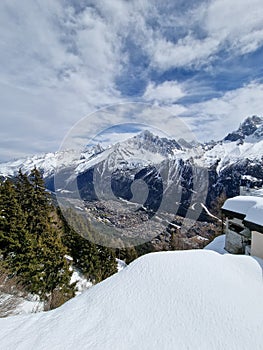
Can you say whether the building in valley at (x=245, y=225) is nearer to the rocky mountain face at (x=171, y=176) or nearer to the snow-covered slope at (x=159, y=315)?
the snow-covered slope at (x=159, y=315)

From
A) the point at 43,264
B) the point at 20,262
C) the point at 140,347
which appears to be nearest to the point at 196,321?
the point at 140,347

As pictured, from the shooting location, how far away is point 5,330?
2.51 m

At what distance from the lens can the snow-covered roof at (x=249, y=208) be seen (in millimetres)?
4443

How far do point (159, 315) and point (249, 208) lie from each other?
413 cm

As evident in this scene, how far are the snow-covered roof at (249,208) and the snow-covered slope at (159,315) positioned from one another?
4.66ft

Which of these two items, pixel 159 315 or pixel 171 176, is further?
pixel 171 176

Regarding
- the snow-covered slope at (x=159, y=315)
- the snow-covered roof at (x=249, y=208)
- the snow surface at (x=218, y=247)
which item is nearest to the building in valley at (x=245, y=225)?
the snow-covered roof at (x=249, y=208)

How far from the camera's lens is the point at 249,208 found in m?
5.34

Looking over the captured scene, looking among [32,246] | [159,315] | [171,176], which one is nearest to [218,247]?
[159,315]

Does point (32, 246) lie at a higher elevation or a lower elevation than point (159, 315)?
lower

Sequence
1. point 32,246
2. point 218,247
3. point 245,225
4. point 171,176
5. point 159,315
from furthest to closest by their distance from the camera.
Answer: point 171,176
point 32,246
point 218,247
point 245,225
point 159,315

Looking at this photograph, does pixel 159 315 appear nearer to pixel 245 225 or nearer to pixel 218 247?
pixel 245 225

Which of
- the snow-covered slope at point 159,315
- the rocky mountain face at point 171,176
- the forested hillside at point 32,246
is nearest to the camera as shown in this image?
the snow-covered slope at point 159,315

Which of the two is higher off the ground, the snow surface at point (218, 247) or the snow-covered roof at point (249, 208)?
the snow-covered roof at point (249, 208)
